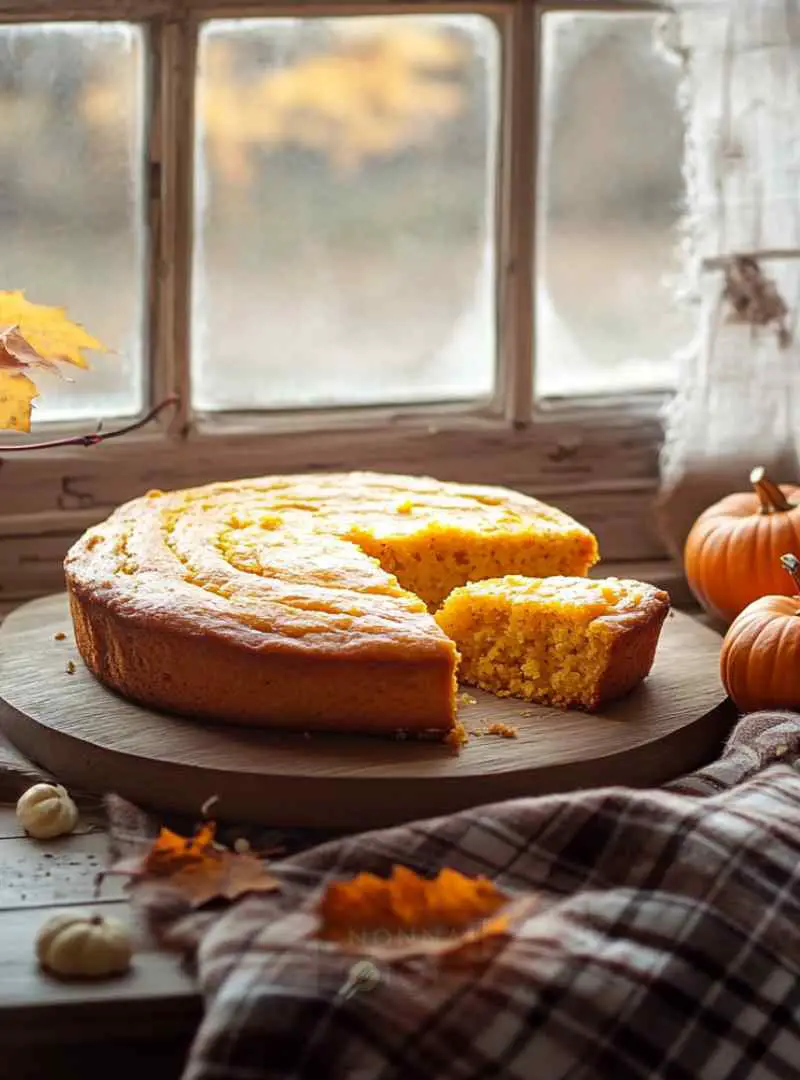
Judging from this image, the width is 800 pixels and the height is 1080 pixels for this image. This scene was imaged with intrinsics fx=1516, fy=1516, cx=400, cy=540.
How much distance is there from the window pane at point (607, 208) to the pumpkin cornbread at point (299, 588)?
0.64m

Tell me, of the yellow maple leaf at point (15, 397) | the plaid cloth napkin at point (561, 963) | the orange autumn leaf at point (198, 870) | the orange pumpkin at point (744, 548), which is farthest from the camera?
the orange pumpkin at point (744, 548)

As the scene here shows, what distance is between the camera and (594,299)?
367 cm

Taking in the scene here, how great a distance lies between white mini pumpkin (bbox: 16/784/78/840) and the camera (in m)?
2.41

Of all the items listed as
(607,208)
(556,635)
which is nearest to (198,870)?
(556,635)

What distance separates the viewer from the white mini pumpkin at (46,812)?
241 cm

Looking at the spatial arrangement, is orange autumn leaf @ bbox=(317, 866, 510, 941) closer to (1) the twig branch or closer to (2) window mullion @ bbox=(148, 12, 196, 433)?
(1) the twig branch

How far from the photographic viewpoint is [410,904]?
79.0 inches

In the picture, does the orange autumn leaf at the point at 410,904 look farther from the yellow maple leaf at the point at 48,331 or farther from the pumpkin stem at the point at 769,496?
the pumpkin stem at the point at 769,496

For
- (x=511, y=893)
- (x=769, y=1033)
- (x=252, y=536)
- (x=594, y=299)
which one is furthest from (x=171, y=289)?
(x=769, y=1033)

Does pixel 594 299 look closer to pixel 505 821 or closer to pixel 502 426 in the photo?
pixel 502 426

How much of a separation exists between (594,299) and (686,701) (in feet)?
4.22

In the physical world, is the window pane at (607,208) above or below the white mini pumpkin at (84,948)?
above

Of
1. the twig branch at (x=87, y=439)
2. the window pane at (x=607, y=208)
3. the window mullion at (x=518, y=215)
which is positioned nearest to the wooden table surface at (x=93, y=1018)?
the twig branch at (x=87, y=439)

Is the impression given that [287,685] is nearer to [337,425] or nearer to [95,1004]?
[95,1004]
